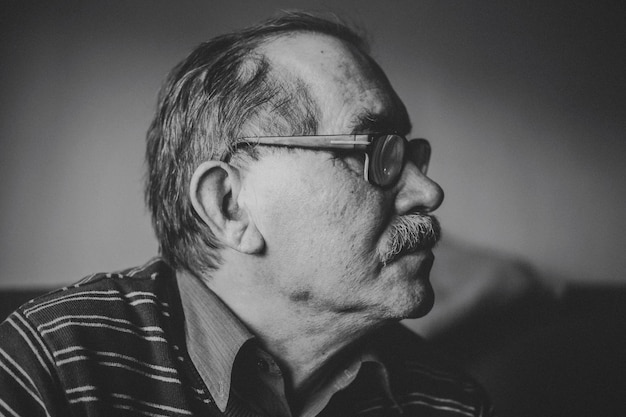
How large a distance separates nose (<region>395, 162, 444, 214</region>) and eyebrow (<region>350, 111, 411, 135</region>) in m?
0.09

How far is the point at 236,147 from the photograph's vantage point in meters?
1.08

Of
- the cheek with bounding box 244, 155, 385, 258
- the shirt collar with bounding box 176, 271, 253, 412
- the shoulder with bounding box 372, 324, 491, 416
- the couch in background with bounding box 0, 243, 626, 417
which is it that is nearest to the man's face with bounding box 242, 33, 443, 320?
the cheek with bounding box 244, 155, 385, 258

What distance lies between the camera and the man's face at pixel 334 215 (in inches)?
40.4

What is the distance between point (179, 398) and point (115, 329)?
185 mm

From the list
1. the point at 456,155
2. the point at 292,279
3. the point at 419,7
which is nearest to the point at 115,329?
the point at 292,279

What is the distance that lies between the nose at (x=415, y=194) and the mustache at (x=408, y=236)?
0.07ft

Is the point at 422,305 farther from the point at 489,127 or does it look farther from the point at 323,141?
the point at 489,127

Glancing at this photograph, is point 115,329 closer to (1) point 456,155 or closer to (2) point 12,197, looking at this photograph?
(2) point 12,197

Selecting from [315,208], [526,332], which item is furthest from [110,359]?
[526,332]

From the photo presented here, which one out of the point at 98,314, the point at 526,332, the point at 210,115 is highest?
the point at 210,115

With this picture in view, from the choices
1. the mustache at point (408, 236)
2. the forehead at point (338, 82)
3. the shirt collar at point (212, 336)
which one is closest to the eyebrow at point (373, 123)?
the forehead at point (338, 82)

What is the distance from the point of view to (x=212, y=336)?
1.03m

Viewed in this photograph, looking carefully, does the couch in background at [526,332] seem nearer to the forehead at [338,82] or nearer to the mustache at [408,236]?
the mustache at [408,236]

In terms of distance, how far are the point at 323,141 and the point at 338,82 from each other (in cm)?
14
